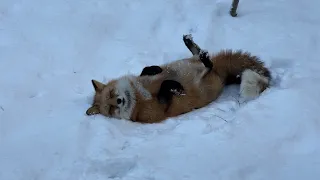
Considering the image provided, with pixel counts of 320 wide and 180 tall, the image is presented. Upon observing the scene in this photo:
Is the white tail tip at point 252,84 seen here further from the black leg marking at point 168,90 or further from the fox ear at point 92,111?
the fox ear at point 92,111

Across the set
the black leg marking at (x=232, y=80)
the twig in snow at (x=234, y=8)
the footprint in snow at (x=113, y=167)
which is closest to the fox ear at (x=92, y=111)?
the footprint in snow at (x=113, y=167)

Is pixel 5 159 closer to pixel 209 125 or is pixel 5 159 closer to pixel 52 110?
pixel 52 110

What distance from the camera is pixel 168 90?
220 inches

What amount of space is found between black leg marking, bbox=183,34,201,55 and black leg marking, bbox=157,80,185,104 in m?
0.79

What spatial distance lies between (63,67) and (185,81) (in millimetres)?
2152

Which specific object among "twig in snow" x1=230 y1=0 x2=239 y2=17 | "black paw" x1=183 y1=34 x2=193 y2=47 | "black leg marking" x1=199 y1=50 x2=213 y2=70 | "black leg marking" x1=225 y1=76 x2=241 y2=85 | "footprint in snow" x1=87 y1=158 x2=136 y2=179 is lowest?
"footprint in snow" x1=87 y1=158 x2=136 y2=179

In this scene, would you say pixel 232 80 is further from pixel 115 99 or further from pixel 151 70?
pixel 115 99

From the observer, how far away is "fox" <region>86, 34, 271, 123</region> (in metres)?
5.53

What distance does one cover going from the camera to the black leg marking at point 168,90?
18.3 ft

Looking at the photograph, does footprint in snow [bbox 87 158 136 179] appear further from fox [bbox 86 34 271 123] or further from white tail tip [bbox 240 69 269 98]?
white tail tip [bbox 240 69 269 98]

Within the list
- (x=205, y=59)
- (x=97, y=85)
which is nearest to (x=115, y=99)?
(x=97, y=85)

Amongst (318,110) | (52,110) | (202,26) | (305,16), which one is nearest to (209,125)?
(318,110)

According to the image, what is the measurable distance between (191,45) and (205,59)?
22.7 inches

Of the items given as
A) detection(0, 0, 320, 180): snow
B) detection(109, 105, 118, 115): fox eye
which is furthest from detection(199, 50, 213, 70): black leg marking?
detection(109, 105, 118, 115): fox eye
